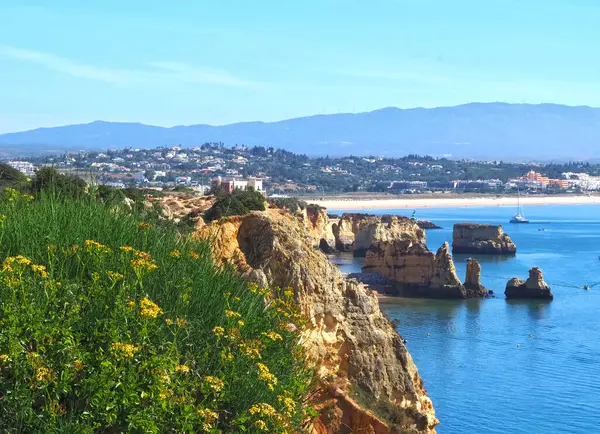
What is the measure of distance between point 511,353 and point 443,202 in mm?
129599

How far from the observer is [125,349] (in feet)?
22.3

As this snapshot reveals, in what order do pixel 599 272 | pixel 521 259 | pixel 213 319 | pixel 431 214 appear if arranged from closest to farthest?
pixel 213 319 → pixel 599 272 → pixel 521 259 → pixel 431 214

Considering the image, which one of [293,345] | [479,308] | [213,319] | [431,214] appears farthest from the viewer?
[431,214]

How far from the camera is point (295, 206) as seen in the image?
283ft

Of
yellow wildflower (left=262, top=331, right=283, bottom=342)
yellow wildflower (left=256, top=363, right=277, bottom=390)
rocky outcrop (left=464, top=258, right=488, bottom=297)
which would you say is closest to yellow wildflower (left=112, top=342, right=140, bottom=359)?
yellow wildflower (left=256, top=363, right=277, bottom=390)

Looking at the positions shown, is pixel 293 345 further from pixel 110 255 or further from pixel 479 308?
pixel 479 308

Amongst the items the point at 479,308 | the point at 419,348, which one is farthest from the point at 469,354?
the point at 479,308

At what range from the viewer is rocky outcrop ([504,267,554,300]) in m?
56.8

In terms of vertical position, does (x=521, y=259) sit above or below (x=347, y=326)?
below

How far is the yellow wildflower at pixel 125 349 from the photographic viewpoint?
6797mm

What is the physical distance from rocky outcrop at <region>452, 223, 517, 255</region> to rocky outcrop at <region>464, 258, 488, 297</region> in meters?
28.1

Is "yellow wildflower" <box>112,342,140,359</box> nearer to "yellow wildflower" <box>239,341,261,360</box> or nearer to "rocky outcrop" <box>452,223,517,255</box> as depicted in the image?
"yellow wildflower" <box>239,341,261,360</box>

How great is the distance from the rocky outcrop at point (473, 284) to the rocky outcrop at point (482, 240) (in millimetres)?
28098

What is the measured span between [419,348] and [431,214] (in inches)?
4397
